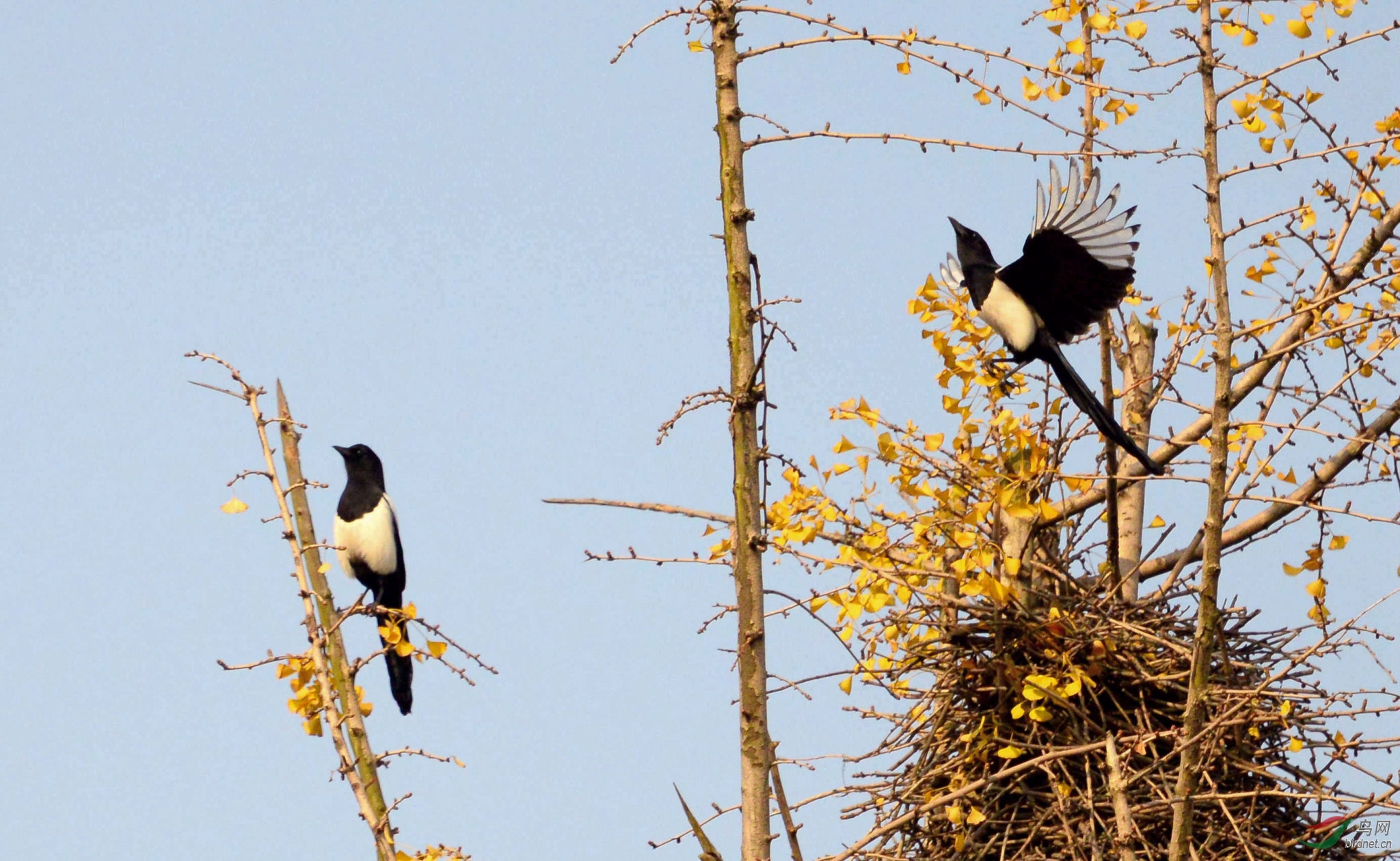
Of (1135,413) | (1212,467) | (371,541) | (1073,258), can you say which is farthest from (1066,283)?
(371,541)

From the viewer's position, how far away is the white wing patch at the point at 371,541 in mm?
5508

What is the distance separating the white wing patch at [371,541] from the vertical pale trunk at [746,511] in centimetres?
303

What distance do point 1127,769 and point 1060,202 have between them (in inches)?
52.0

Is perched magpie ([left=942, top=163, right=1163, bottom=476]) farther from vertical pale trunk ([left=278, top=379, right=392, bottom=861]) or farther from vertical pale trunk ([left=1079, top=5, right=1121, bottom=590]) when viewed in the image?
vertical pale trunk ([left=278, top=379, right=392, bottom=861])

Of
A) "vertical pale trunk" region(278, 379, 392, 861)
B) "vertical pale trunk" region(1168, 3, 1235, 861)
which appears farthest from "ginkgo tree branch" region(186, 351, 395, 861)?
"vertical pale trunk" region(1168, 3, 1235, 861)

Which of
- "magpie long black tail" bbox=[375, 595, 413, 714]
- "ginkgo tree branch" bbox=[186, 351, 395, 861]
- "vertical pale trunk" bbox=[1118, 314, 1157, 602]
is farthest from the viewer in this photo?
"magpie long black tail" bbox=[375, 595, 413, 714]

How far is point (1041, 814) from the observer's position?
375 centimetres

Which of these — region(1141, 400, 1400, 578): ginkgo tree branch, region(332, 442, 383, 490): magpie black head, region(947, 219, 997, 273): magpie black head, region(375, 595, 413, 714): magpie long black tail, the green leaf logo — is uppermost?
region(332, 442, 383, 490): magpie black head

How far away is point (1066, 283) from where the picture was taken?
402cm

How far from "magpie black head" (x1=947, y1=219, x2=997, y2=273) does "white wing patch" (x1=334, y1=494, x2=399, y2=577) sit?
7.21 feet

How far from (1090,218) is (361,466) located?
294 centimetres

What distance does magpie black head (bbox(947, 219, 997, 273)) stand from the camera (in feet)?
14.8

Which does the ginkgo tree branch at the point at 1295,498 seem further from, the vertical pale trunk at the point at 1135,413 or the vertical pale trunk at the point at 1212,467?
the vertical pale trunk at the point at 1212,467

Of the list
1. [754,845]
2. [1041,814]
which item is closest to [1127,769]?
[1041,814]
